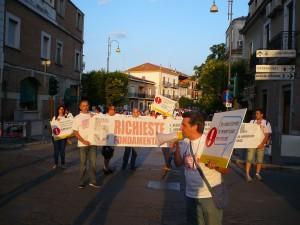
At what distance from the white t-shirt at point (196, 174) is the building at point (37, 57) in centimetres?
1778

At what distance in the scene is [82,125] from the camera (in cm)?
1048

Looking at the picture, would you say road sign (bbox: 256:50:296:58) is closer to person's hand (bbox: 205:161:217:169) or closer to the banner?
the banner

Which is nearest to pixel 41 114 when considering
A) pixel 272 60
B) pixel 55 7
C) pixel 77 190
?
pixel 55 7

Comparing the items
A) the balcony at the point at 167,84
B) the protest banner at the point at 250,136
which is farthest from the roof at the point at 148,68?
the protest banner at the point at 250,136

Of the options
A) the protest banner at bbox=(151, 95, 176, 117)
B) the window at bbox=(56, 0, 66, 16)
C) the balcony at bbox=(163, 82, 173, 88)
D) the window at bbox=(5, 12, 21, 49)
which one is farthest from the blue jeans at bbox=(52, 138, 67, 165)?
the balcony at bbox=(163, 82, 173, 88)

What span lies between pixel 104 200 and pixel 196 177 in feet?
15.1

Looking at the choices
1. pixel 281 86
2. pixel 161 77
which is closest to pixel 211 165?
pixel 281 86

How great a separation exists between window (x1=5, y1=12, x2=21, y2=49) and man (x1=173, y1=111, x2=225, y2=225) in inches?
905

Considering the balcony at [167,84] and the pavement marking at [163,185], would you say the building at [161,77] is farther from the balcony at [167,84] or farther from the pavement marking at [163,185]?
the pavement marking at [163,185]

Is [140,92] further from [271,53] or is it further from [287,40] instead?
[271,53]

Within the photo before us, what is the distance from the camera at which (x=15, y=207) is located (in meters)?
8.07

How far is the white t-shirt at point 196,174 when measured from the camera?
463cm

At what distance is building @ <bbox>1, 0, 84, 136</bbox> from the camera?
26531 mm

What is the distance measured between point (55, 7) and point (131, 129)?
80.2ft
